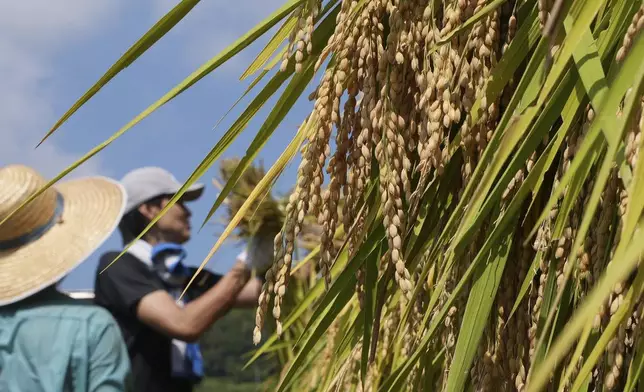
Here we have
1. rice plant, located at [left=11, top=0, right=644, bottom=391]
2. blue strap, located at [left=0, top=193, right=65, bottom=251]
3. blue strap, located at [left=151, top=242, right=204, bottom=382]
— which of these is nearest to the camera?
rice plant, located at [left=11, top=0, right=644, bottom=391]

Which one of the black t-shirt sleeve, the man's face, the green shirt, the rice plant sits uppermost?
the rice plant

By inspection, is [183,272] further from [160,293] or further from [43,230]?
[43,230]

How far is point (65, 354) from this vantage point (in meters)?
3.15

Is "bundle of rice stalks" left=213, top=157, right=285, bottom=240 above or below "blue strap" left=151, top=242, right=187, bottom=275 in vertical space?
above

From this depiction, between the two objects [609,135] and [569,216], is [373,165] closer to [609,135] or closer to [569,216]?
[569,216]

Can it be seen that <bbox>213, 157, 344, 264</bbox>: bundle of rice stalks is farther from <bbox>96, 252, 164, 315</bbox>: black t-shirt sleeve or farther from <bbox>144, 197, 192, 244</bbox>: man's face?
<bbox>96, 252, 164, 315</bbox>: black t-shirt sleeve

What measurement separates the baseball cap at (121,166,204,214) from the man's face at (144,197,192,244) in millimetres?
51

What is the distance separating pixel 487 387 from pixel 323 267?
9.1 inches

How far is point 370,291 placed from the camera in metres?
1.28

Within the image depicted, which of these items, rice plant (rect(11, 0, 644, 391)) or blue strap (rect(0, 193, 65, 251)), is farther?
blue strap (rect(0, 193, 65, 251))

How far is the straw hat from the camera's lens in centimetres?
328

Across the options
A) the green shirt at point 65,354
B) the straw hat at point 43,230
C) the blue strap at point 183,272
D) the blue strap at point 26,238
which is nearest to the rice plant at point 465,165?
the green shirt at point 65,354

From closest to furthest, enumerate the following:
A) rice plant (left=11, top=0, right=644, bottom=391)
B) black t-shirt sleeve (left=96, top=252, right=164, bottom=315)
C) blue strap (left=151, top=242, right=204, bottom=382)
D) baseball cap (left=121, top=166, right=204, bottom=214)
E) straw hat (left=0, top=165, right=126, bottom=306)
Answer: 1. rice plant (left=11, top=0, right=644, bottom=391)
2. straw hat (left=0, top=165, right=126, bottom=306)
3. black t-shirt sleeve (left=96, top=252, right=164, bottom=315)
4. blue strap (left=151, top=242, right=204, bottom=382)
5. baseball cap (left=121, top=166, right=204, bottom=214)

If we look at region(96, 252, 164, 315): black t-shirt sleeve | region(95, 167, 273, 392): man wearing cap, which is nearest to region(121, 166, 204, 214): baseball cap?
region(95, 167, 273, 392): man wearing cap
